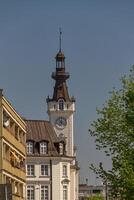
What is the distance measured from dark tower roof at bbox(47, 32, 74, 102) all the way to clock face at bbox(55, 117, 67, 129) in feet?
13.7

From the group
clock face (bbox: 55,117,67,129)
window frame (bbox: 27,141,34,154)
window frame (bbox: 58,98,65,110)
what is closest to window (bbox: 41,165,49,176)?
window frame (bbox: 27,141,34,154)

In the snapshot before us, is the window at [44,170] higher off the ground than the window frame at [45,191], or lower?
higher

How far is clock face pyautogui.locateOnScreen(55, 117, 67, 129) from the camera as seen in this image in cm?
14562

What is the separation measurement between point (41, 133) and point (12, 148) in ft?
136

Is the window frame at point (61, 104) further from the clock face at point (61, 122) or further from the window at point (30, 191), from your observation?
the window at point (30, 191)

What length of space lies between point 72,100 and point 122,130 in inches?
3945

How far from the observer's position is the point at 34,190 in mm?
106938

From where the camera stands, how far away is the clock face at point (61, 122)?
146 metres

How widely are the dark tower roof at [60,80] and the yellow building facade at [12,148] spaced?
2503 inches

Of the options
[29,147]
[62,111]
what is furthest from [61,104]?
[29,147]

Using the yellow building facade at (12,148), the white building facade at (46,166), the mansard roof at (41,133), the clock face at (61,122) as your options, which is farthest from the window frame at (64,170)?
the clock face at (61,122)

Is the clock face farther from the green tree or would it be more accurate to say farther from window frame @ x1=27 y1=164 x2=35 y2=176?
the green tree

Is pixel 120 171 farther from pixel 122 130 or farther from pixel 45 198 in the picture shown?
pixel 45 198

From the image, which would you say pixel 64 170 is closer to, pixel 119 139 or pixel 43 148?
pixel 43 148
